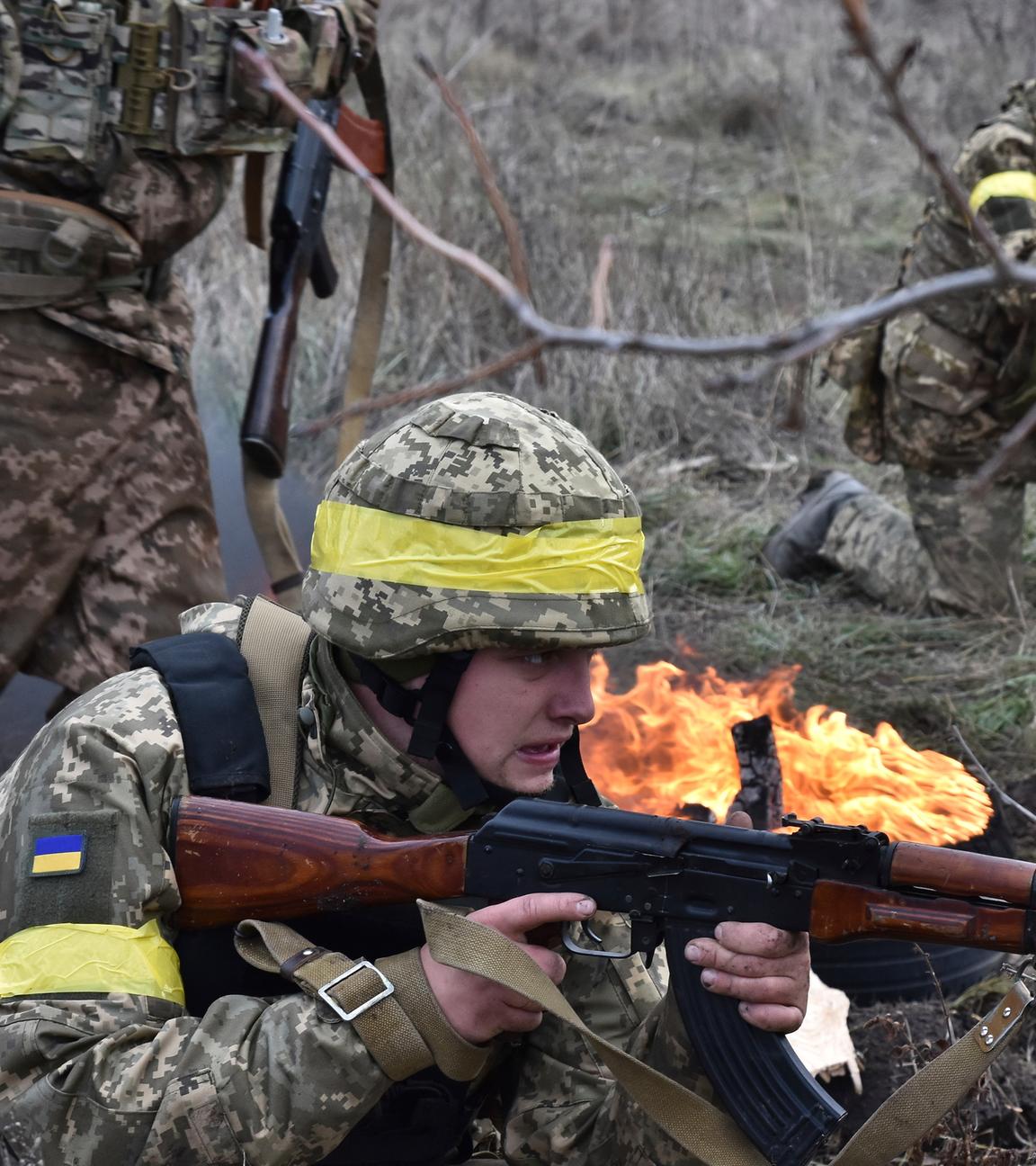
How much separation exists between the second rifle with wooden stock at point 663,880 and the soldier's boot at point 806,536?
460 cm

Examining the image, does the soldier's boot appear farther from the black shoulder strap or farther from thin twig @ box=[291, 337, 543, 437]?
thin twig @ box=[291, 337, 543, 437]

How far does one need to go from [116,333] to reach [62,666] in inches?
34.2

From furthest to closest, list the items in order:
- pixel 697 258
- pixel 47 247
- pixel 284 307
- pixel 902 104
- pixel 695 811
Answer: pixel 697 258, pixel 284 307, pixel 695 811, pixel 47 247, pixel 902 104

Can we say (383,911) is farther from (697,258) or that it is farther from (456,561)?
(697,258)

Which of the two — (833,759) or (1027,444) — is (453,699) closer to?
(833,759)

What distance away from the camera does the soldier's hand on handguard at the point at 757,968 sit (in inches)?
81.1

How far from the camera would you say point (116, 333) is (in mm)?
3814

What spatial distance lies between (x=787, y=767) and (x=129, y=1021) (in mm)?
2479

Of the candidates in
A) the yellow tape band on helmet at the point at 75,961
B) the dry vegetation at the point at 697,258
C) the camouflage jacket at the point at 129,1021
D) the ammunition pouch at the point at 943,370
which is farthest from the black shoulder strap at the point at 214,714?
the ammunition pouch at the point at 943,370

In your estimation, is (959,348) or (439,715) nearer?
(439,715)

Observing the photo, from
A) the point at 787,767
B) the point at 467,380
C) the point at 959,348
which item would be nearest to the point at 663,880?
the point at 467,380

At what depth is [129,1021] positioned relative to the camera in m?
2.01

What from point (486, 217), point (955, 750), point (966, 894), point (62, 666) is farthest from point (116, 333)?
point (486, 217)

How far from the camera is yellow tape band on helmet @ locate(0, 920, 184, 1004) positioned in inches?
78.1
